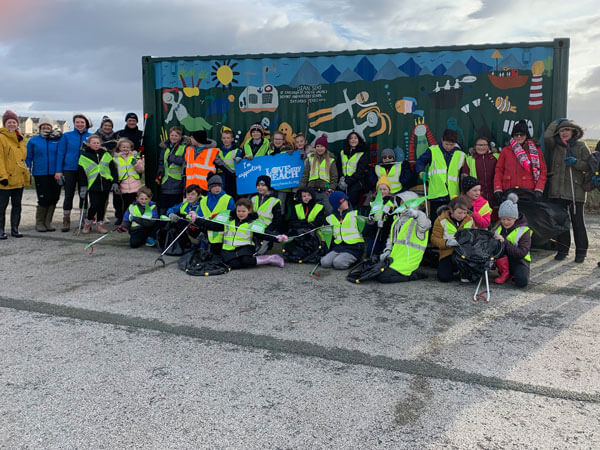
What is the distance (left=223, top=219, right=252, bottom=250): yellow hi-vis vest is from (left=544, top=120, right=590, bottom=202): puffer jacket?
4.11m

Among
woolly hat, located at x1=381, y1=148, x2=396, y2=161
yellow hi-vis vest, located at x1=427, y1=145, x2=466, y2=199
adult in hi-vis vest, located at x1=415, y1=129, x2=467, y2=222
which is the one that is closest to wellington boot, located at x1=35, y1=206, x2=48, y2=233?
woolly hat, located at x1=381, y1=148, x2=396, y2=161

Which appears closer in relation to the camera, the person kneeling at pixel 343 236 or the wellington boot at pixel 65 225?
the person kneeling at pixel 343 236

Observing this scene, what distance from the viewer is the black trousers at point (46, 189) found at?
836 cm

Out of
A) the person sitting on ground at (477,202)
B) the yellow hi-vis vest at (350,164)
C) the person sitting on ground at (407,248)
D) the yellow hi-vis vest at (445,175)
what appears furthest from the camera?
the yellow hi-vis vest at (350,164)

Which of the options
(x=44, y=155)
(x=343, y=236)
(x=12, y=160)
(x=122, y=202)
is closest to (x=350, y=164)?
(x=343, y=236)

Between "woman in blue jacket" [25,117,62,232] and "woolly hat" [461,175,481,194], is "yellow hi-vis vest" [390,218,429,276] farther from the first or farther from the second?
"woman in blue jacket" [25,117,62,232]

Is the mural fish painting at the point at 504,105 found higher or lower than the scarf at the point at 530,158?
higher

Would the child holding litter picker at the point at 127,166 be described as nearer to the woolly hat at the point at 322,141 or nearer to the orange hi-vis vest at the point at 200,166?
the orange hi-vis vest at the point at 200,166

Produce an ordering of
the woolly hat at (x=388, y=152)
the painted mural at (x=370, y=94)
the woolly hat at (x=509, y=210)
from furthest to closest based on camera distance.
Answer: the painted mural at (x=370, y=94), the woolly hat at (x=388, y=152), the woolly hat at (x=509, y=210)

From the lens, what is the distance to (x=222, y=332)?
3990 mm

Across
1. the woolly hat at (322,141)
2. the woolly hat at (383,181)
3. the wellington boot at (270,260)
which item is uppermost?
the woolly hat at (322,141)

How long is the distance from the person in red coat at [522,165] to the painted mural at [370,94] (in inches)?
29.7

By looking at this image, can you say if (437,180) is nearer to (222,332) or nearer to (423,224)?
(423,224)

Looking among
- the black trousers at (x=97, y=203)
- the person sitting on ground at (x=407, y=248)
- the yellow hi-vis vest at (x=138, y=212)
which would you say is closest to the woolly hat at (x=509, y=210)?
the person sitting on ground at (x=407, y=248)
